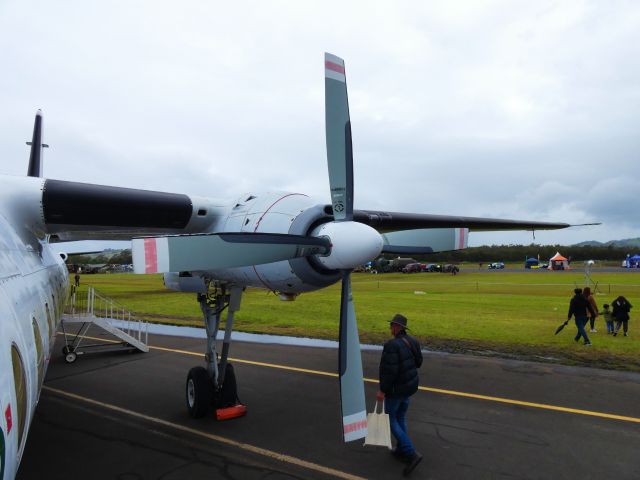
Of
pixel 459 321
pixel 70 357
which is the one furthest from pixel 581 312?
pixel 70 357

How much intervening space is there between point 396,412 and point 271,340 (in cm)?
917

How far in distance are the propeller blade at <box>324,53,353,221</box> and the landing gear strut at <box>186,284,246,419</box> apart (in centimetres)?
299

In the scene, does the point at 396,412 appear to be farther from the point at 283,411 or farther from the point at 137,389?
the point at 137,389

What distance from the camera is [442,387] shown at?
9.25 m

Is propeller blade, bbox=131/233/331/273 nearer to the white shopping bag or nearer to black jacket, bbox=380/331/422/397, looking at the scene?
black jacket, bbox=380/331/422/397

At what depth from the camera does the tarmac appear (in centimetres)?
578

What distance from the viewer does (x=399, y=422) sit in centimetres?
600

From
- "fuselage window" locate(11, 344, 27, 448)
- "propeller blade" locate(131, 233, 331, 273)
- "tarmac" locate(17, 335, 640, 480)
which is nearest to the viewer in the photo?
"fuselage window" locate(11, 344, 27, 448)

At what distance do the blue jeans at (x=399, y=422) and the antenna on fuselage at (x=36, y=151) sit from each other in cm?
1246

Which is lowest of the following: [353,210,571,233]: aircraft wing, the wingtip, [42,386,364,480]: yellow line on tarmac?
[42,386,364,480]: yellow line on tarmac

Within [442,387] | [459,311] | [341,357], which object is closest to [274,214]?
[341,357]

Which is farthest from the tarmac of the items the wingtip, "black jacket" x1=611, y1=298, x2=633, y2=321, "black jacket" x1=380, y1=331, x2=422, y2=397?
A: the wingtip

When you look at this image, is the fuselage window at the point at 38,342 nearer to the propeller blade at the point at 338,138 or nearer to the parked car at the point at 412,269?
the propeller blade at the point at 338,138

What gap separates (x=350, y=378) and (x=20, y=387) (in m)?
3.45
